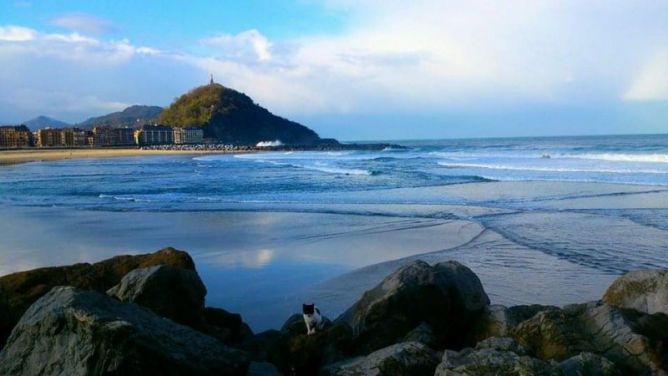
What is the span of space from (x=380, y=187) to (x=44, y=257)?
1661 cm

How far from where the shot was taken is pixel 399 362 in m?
4.79

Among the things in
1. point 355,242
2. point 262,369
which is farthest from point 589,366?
point 355,242

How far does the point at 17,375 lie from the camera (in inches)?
183

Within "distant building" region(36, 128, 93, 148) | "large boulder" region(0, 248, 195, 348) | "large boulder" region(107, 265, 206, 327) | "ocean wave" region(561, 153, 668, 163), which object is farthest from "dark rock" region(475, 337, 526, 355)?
"distant building" region(36, 128, 93, 148)

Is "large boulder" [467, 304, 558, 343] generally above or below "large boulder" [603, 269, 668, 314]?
below

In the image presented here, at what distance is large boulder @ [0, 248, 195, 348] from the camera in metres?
6.60

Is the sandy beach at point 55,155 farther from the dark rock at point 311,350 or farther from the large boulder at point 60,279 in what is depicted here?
the dark rock at point 311,350

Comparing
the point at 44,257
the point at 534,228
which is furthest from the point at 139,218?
the point at 534,228

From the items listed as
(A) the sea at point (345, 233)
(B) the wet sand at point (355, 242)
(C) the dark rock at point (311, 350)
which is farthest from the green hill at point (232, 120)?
(C) the dark rock at point (311, 350)

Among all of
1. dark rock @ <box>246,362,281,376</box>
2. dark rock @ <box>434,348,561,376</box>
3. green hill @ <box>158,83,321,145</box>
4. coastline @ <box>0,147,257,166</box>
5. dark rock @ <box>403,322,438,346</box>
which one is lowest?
coastline @ <box>0,147,257,166</box>

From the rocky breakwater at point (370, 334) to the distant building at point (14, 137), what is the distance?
13679 cm

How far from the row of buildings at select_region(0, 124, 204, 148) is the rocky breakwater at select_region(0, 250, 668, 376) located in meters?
134

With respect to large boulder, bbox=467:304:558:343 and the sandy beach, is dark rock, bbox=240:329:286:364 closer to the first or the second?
large boulder, bbox=467:304:558:343

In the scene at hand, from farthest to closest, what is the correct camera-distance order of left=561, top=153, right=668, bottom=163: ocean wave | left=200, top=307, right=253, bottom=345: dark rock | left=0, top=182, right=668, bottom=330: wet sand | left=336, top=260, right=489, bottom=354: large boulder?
left=561, top=153, right=668, bottom=163: ocean wave
left=0, top=182, right=668, bottom=330: wet sand
left=200, top=307, right=253, bottom=345: dark rock
left=336, top=260, right=489, bottom=354: large boulder
